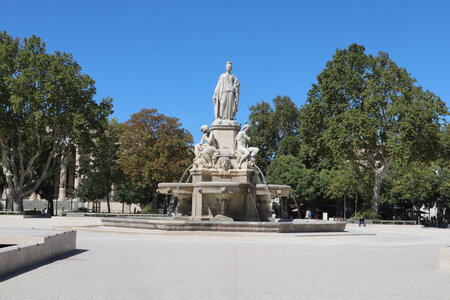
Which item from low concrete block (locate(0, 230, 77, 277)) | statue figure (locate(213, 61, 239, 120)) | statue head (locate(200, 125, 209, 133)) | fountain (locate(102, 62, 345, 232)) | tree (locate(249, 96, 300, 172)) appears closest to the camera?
low concrete block (locate(0, 230, 77, 277))

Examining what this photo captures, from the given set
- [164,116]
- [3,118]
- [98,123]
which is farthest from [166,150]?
[3,118]

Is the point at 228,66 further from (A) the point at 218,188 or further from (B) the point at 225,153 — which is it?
(A) the point at 218,188

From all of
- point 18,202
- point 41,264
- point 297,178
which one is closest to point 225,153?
point 41,264

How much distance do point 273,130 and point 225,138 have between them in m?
43.8

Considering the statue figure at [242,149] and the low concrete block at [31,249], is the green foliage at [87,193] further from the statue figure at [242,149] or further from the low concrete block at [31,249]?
the low concrete block at [31,249]

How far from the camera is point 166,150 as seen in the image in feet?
172

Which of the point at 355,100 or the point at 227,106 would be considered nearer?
the point at 227,106

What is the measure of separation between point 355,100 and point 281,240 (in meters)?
31.4

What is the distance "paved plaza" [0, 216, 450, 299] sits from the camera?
23.1 feet

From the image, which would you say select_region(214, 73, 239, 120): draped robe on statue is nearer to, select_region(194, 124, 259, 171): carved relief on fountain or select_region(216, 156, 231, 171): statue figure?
select_region(194, 124, 259, 171): carved relief on fountain

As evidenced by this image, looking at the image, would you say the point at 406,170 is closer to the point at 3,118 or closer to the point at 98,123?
the point at 98,123

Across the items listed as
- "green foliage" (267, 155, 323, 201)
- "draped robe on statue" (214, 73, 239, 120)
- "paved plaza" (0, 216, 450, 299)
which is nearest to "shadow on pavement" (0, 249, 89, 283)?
"paved plaza" (0, 216, 450, 299)

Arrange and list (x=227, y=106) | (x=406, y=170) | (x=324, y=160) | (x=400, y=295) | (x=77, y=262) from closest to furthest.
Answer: (x=400, y=295), (x=77, y=262), (x=227, y=106), (x=406, y=170), (x=324, y=160)

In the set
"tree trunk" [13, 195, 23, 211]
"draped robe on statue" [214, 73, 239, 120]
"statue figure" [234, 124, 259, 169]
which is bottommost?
"tree trunk" [13, 195, 23, 211]
